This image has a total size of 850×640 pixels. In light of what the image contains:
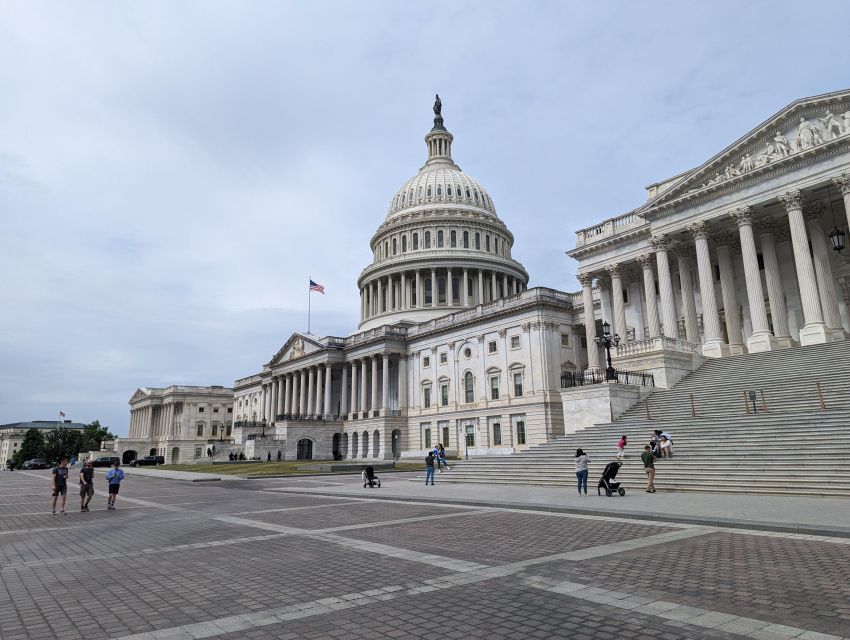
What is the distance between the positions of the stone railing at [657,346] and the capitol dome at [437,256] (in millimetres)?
49875

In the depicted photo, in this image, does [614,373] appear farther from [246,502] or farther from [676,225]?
[246,502]

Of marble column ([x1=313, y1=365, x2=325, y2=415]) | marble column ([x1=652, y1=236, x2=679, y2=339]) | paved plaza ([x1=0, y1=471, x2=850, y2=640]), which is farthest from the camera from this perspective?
marble column ([x1=313, y1=365, x2=325, y2=415])

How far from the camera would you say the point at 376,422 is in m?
74.9

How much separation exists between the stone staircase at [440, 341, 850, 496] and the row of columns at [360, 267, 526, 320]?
56814 mm

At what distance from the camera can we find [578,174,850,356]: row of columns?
109 feet

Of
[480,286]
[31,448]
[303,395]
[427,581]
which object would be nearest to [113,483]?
[427,581]

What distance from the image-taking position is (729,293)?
39438mm

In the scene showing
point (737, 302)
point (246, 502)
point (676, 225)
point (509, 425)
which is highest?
point (676, 225)

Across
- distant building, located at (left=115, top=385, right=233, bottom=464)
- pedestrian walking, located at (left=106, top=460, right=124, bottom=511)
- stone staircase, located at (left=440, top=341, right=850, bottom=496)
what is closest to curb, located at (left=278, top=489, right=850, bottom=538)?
stone staircase, located at (left=440, top=341, right=850, bottom=496)

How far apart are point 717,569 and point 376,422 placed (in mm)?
67466

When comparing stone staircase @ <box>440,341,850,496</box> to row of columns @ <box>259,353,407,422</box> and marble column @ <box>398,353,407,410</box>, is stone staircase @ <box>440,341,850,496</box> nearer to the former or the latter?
marble column @ <box>398,353,407,410</box>

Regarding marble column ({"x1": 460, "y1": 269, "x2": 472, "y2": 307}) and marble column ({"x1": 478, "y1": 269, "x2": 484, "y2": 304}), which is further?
marble column ({"x1": 478, "y1": 269, "x2": 484, "y2": 304})

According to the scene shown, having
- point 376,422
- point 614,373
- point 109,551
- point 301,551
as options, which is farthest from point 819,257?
point 376,422

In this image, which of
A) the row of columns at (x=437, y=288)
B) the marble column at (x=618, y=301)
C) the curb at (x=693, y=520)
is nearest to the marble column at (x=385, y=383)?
the row of columns at (x=437, y=288)
